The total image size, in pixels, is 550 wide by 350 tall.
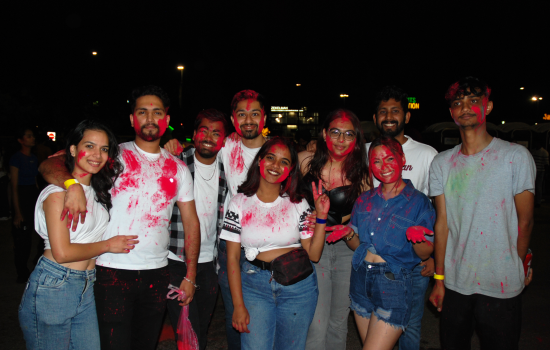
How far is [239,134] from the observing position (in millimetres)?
3545

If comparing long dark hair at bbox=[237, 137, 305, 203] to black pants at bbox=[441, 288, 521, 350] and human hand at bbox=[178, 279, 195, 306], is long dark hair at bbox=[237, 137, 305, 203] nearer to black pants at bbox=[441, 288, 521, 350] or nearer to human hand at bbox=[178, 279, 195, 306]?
human hand at bbox=[178, 279, 195, 306]

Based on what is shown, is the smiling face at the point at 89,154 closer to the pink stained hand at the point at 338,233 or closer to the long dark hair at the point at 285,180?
the long dark hair at the point at 285,180

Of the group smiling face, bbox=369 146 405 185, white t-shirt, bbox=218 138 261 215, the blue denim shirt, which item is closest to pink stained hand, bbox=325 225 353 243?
the blue denim shirt

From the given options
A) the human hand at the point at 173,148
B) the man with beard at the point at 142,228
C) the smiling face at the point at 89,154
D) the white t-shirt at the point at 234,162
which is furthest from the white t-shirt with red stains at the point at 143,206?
the white t-shirt at the point at 234,162

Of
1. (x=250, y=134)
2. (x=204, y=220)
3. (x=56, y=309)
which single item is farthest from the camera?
(x=250, y=134)

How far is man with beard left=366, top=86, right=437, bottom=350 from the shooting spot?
298 cm

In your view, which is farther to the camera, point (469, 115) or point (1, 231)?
point (1, 231)

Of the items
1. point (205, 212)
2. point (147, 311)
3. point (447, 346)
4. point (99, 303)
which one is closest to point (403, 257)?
point (447, 346)

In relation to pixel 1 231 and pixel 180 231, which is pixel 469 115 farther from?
pixel 1 231

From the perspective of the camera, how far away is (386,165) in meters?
2.72

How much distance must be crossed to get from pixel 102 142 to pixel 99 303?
45.6 inches

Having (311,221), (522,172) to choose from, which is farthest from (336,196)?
(522,172)

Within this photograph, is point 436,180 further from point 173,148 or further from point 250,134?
point 173,148

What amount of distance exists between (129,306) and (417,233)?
214cm
